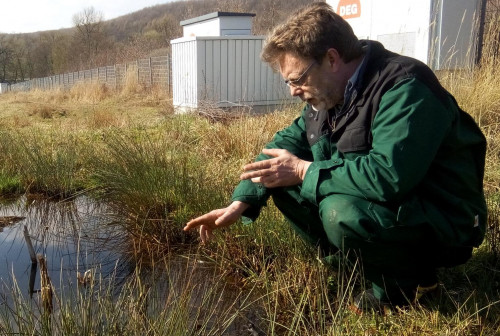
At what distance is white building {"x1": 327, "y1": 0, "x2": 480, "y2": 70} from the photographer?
265 inches

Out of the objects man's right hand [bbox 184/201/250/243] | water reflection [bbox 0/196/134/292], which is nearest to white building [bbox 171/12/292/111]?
water reflection [bbox 0/196/134/292]

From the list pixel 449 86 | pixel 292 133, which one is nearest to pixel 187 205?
pixel 292 133

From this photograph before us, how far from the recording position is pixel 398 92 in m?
1.86

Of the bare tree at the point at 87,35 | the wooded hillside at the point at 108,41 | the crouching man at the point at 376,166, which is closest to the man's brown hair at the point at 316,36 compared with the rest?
the crouching man at the point at 376,166

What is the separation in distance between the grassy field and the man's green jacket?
33 cm

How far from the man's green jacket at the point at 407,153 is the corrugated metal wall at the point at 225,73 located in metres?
6.90

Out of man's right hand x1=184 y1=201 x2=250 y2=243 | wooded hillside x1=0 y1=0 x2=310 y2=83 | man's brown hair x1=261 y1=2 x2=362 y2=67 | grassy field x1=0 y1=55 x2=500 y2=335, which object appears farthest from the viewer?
wooded hillside x1=0 y1=0 x2=310 y2=83

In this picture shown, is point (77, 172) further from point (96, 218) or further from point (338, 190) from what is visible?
point (338, 190)

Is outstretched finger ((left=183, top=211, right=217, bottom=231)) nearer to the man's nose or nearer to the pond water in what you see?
the pond water

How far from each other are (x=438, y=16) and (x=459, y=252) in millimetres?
5692

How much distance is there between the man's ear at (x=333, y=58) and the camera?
2.08 metres

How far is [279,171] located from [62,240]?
6.11 feet

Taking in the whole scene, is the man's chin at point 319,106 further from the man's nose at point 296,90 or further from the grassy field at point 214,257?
the grassy field at point 214,257

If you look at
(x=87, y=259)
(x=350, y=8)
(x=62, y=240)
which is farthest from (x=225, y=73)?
(x=87, y=259)
